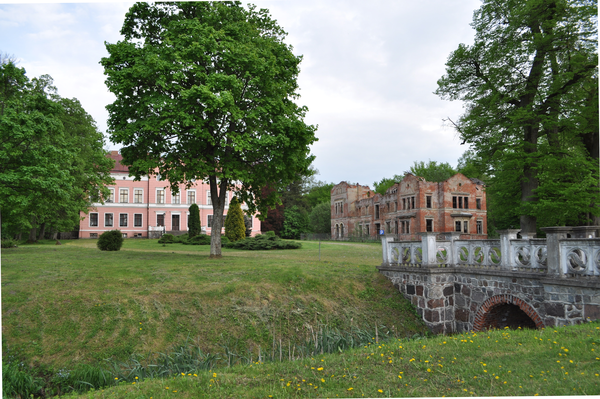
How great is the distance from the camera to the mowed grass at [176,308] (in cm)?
900

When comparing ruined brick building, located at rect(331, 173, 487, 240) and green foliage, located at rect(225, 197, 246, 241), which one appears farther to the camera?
ruined brick building, located at rect(331, 173, 487, 240)

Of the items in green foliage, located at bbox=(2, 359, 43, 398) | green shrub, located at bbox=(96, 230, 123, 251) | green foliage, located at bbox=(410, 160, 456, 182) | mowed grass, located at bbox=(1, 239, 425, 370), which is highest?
green foliage, located at bbox=(410, 160, 456, 182)

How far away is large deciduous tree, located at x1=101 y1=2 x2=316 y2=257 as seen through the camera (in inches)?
574

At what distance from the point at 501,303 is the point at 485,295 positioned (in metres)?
0.52

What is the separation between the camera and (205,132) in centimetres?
1490

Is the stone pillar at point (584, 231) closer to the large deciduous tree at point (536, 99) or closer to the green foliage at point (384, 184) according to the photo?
the large deciduous tree at point (536, 99)

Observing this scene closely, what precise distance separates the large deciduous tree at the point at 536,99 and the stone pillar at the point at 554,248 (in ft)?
25.4

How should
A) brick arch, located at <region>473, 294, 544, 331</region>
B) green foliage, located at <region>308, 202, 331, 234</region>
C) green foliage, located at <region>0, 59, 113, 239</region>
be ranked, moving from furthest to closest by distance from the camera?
green foliage, located at <region>308, 202, 331, 234</region> < green foliage, located at <region>0, 59, 113, 239</region> < brick arch, located at <region>473, 294, 544, 331</region>

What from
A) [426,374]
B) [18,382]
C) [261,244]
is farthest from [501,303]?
[261,244]

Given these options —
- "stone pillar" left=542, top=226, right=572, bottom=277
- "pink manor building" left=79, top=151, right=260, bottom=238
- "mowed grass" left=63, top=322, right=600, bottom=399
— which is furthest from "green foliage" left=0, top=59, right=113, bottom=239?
"pink manor building" left=79, top=151, right=260, bottom=238

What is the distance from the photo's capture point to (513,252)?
975 centimetres

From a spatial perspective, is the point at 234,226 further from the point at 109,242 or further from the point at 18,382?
the point at 18,382

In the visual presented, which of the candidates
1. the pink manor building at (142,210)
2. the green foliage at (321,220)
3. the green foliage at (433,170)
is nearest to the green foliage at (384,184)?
the green foliage at (433,170)

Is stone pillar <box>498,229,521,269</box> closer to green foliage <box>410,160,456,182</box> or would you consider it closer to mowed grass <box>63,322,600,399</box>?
mowed grass <box>63,322,600,399</box>
